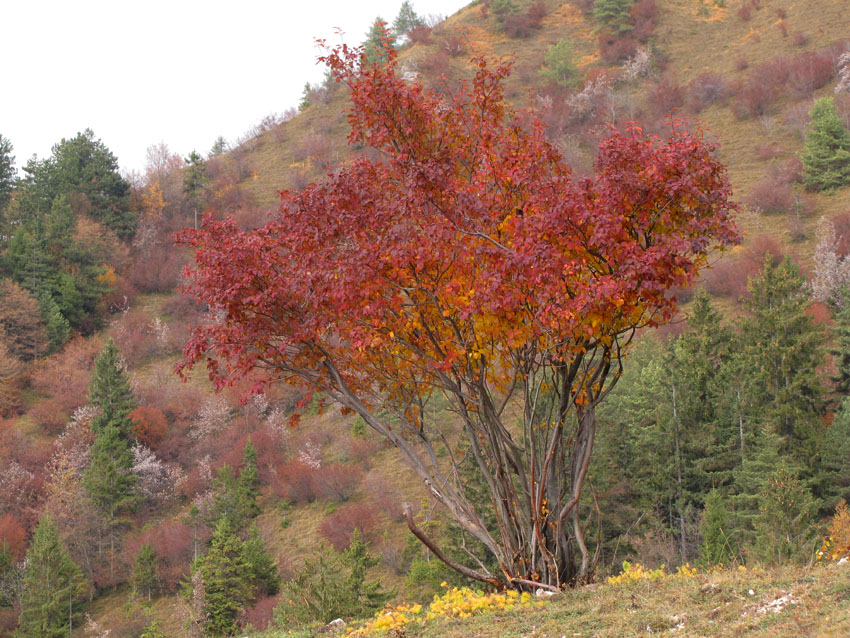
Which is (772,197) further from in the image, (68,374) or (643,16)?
(68,374)

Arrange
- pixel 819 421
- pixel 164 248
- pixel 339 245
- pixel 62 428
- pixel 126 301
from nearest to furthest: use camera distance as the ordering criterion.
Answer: pixel 339 245 < pixel 819 421 < pixel 62 428 < pixel 126 301 < pixel 164 248

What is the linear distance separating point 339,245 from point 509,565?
325 centimetres

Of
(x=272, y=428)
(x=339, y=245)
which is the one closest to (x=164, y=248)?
(x=272, y=428)

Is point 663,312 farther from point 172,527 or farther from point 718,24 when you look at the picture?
point 718,24

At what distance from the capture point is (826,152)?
1703 inches

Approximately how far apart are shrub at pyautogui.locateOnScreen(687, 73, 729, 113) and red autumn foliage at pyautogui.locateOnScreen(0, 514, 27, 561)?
56418 millimetres

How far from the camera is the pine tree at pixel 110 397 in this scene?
114 ft

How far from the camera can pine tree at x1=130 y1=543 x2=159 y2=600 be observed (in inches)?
1093

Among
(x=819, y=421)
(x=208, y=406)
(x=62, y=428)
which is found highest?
(x=62, y=428)

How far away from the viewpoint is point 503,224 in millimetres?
6000

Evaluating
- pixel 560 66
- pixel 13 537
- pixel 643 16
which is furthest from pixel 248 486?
pixel 643 16

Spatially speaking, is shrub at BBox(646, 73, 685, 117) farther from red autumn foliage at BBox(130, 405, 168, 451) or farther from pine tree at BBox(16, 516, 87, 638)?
pine tree at BBox(16, 516, 87, 638)

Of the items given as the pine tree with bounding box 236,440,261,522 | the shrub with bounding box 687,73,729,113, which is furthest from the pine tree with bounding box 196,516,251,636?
the shrub with bounding box 687,73,729,113

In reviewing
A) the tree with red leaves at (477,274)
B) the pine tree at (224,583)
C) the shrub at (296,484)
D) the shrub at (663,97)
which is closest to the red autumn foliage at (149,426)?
the shrub at (296,484)
